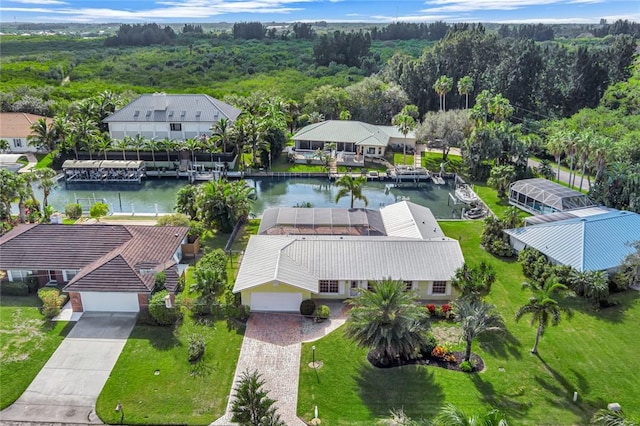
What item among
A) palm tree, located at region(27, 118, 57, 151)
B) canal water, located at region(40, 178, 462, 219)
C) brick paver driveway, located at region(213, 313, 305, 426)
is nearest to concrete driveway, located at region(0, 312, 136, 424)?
brick paver driveway, located at region(213, 313, 305, 426)

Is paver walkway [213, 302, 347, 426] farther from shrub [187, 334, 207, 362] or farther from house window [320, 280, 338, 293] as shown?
Answer: shrub [187, 334, 207, 362]

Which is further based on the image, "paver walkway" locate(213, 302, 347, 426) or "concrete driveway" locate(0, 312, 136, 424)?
"paver walkway" locate(213, 302, 347, 426)

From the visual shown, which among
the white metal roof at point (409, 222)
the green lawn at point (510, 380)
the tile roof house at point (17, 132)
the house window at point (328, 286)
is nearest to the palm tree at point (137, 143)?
the tile roof house at point (17, 132)

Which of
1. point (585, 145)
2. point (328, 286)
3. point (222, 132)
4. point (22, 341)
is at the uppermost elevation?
point (222, 132)

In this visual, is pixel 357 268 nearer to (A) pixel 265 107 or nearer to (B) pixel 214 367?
(B) pixel 214 367

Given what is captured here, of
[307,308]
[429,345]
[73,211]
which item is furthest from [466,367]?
[73,211]

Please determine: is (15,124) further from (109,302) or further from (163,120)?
(109,302)
